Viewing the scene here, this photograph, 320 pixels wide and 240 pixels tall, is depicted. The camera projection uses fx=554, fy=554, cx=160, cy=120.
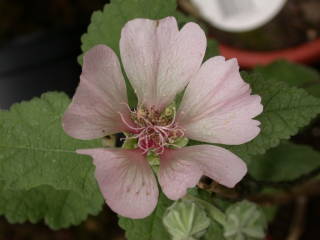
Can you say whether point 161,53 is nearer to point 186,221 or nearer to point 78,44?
point 186,221

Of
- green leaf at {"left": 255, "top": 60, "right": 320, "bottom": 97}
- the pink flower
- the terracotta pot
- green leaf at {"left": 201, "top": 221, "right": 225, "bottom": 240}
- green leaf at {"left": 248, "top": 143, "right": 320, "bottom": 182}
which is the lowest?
green leaf at {"left": 248, "top": 143, "right": 320, "bottom": 182}

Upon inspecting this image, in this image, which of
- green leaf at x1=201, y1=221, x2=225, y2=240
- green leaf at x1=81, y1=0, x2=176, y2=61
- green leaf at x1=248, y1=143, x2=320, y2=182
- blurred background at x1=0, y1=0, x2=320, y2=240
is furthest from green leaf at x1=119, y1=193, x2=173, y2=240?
blurred background at x1=0, y1=0, x2=320, y2=240

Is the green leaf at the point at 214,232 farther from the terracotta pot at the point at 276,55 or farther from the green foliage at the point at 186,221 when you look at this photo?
the terracotta pot at the point at 276,55

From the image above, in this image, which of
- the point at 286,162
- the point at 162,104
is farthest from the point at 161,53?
the point at 286,162

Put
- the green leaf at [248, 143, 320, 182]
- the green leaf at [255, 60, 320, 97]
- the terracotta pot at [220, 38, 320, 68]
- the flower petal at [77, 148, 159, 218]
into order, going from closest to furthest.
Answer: the flower petal at [77, 148, 159, 218] → the green leaf at [248, 143, 320, 182] → the green leaf at [255, 60, 320, 97] → the terracotta pot at [220, 38, 320, 68]

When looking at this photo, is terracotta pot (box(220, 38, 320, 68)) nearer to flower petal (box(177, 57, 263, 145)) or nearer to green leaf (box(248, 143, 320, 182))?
green leaf (box(248, 143, 320, 182))

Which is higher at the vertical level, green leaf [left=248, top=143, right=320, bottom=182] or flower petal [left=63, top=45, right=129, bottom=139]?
flower petal [left=63, top=45, right=129, bottom=139]
